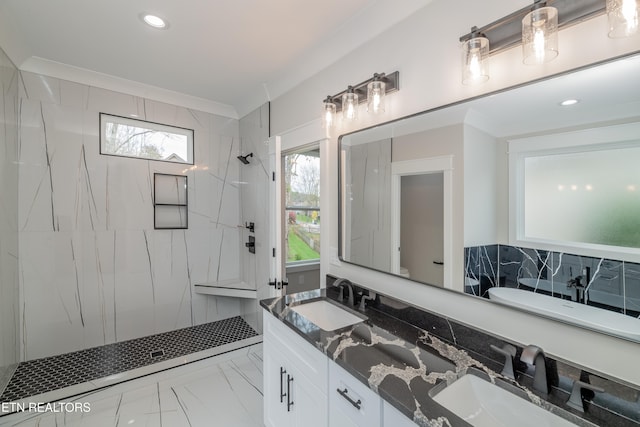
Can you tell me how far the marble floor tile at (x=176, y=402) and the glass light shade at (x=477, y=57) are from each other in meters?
2.37

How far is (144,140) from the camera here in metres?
2.90

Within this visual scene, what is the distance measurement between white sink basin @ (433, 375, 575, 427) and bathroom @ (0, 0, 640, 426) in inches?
9.6

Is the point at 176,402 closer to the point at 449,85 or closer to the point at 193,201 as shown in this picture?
the point at 193,201

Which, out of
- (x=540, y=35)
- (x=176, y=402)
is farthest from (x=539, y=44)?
(x=176, y=402)

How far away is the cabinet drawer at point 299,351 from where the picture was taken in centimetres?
119

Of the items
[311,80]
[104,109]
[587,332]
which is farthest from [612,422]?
[104,109]

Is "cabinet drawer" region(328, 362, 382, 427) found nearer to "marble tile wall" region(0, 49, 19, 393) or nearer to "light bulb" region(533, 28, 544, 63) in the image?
"light bulb" region(533, 28, 544, 63)

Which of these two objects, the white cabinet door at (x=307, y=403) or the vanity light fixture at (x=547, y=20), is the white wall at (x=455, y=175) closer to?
the vanity light fixture at (x=547, y=20)

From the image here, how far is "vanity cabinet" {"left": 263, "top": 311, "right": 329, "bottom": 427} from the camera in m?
1.21

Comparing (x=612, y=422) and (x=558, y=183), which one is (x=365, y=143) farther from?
(x=612, y=422)

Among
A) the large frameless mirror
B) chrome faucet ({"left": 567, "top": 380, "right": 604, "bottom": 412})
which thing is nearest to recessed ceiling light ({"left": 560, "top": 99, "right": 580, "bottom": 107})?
the large frameless mirror

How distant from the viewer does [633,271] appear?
808 mm

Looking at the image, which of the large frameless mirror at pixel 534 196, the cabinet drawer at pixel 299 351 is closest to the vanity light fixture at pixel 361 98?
the large frameless mirror at pixel 534 196

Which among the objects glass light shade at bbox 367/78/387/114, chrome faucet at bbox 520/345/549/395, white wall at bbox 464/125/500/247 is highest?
glass light shade at bbox 367/78/387/114
